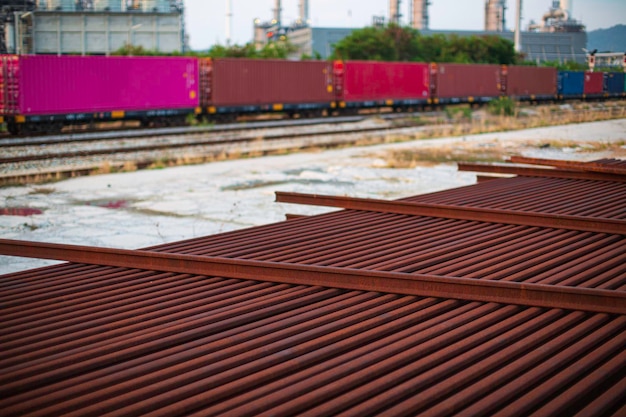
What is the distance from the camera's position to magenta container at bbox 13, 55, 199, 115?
74.9 feet

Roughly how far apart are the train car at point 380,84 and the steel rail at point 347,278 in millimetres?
28917

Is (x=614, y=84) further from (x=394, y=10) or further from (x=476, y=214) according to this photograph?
(x=394, y=10)

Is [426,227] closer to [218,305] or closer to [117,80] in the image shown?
[218,305]

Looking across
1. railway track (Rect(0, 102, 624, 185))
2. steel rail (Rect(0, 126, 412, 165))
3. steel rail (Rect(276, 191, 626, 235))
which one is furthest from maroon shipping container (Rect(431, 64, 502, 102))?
steel rail (Rect(276, 191, 626, 235))

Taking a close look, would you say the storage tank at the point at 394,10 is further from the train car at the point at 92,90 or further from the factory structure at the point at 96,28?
the train car at the point at 92,90

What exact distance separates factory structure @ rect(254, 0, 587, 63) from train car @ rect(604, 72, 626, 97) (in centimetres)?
1472

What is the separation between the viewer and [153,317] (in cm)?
343

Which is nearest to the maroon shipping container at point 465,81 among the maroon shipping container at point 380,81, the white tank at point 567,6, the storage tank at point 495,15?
the maroon shipping container at point 380,81

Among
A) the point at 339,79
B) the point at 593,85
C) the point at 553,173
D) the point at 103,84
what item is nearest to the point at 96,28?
the point at 339,79

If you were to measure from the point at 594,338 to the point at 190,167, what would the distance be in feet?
46.9

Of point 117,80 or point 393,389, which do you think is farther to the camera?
point 117,80

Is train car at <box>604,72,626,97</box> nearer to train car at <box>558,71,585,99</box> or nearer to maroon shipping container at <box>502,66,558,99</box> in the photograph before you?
train car at <box>558,71,585,99</box>

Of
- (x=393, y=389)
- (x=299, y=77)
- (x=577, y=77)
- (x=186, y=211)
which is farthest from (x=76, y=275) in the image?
(x=577, y=77)

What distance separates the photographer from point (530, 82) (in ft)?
147
